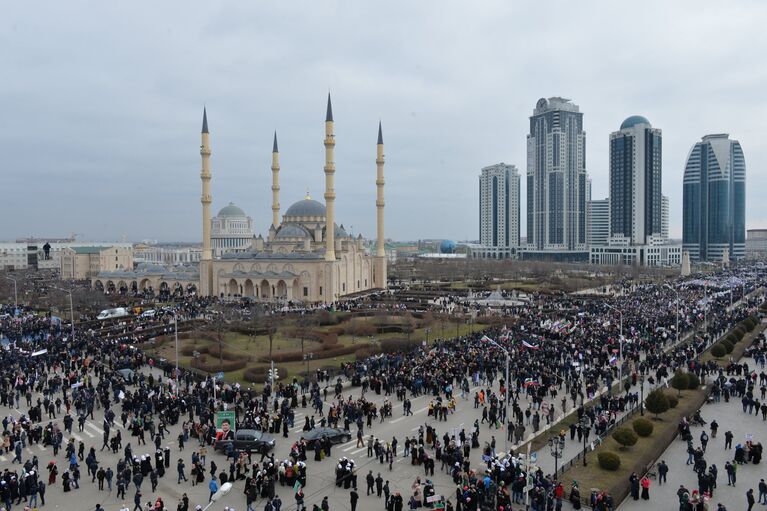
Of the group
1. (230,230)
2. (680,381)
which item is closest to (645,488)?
(680,381)

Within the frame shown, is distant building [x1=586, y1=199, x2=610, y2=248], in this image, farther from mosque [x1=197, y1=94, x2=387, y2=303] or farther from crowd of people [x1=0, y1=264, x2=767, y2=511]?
crowd of people [x1=0, y1=264, x2=767, y2=511]

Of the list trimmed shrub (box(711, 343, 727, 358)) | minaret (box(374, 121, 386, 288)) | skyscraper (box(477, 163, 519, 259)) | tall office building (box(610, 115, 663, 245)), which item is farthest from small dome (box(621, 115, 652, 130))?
trimmed shrub (box(711, 343, 727, 358))

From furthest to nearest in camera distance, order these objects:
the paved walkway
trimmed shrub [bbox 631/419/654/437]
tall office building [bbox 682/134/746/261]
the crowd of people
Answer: tall office building [bbox 682/134/746/261] < trimmed shrub [bbox 631/419/654/437] < the crowd of people < the paved walkway

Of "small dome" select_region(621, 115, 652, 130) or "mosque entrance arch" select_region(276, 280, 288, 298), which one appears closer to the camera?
"mosque entrance arch" select_region(276, 280, 288, 298)

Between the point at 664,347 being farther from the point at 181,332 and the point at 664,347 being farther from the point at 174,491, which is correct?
the point at 181,332

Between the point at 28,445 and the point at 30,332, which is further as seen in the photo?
the point at 30,332

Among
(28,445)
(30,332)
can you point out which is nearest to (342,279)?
(30,332)
